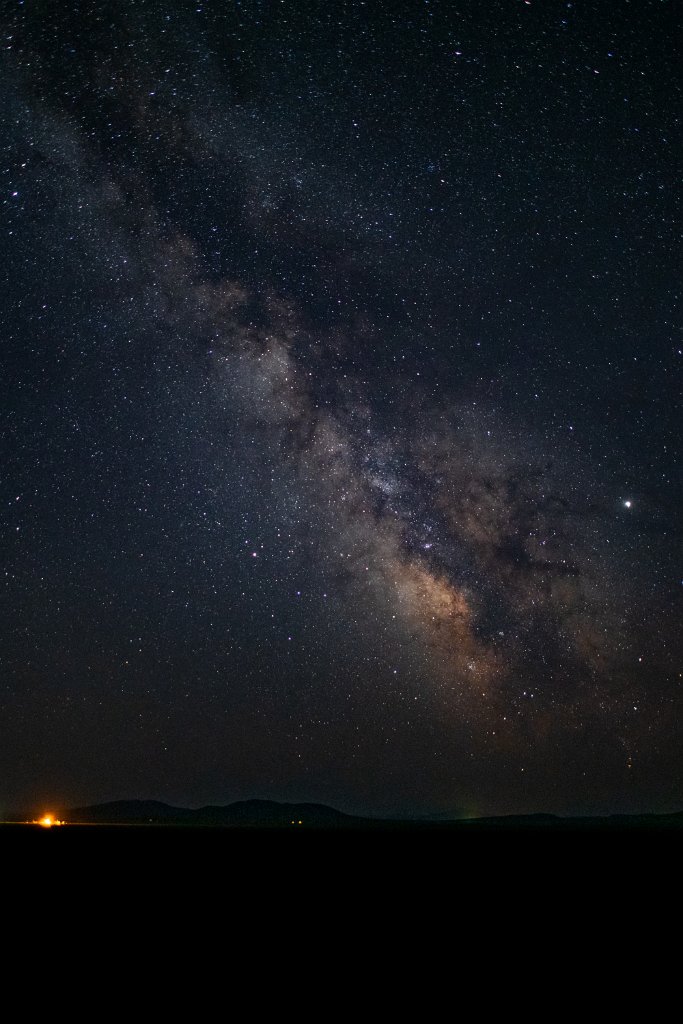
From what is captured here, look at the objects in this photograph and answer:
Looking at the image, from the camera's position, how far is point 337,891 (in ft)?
37.3

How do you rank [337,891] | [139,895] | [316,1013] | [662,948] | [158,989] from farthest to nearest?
[337,891] → [139,895] → [662,948] → [158,989] → [316,1013]

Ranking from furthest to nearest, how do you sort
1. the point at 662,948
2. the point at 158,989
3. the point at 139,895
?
1. the point at 139,895
2. the point at 662,948
3. the point at 158,989

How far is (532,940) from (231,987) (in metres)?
3.94

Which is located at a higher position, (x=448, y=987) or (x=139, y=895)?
(x=448, y=987)

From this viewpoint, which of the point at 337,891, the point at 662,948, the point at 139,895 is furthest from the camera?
the point at 337,891

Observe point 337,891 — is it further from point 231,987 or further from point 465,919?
point 231,987

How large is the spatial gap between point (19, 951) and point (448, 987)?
4.25m

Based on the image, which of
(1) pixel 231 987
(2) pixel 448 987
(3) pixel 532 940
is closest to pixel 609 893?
(3) pixel 532 940

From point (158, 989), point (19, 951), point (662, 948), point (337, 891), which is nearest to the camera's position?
point (158, 989)

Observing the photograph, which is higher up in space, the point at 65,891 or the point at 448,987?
the point at 448,987

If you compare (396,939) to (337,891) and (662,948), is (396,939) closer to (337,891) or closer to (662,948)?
(662,948)

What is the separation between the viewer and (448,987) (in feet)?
18.3

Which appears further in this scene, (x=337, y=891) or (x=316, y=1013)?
(x=337, y=891)

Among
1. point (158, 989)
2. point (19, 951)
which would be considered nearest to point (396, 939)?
point (158, 989)
